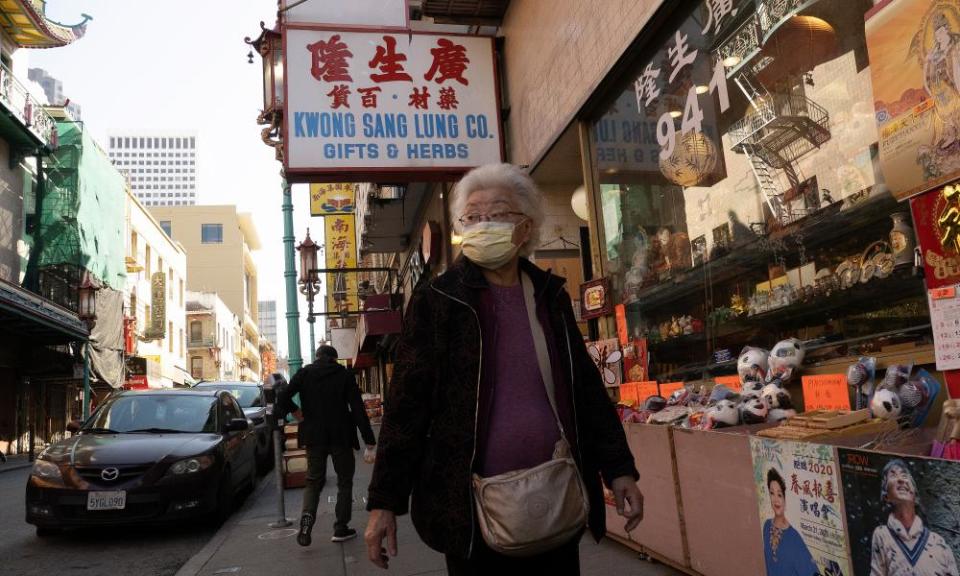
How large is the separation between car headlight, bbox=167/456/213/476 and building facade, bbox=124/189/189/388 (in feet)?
89.1

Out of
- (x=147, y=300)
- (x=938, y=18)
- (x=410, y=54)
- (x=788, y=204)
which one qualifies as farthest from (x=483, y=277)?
(x=147, y=300)

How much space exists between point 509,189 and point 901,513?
1.73 metres

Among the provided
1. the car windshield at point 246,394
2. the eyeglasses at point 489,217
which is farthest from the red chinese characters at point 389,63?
the car windshield at point 246,394

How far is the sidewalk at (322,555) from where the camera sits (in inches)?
172

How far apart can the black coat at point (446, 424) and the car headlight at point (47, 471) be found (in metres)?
5.79

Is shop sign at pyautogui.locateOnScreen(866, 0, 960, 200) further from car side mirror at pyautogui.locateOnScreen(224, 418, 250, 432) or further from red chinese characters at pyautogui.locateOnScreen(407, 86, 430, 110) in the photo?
car side mirror at pyautogui.locateOnScreen(224, 418, 250, 432)

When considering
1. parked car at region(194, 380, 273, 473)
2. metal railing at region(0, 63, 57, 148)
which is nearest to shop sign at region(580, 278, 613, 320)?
parked car at region(194, 380, 273, 473)

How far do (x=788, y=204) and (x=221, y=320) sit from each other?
64.2 meters

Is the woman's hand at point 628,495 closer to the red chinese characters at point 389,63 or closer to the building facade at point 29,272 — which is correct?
the red chinese characters at point 389,63

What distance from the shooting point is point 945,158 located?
278cm

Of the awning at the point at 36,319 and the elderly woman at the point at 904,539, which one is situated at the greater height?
the awning at the point at 36,319

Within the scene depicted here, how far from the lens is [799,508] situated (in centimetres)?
279

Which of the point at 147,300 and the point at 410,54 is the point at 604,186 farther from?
the point at 147,300

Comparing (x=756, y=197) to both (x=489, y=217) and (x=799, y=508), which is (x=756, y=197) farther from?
(x=489, y=217)
